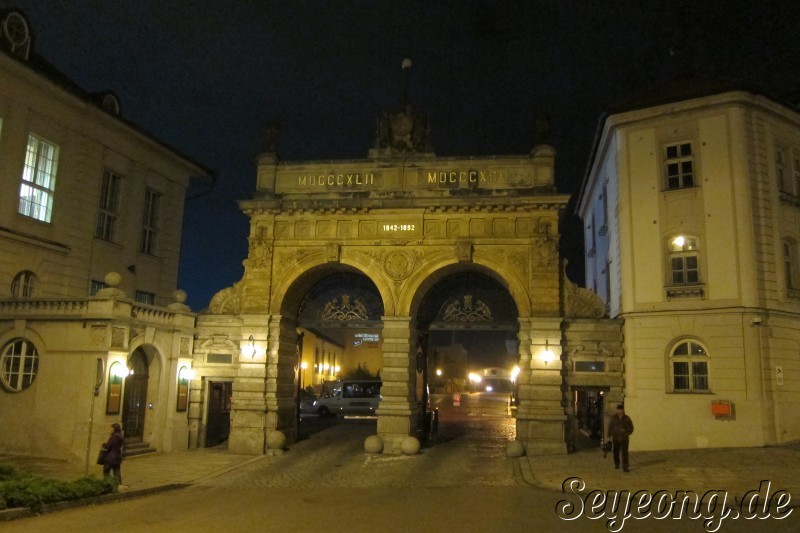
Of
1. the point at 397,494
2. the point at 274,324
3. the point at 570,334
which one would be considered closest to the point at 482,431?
the point at 570,334

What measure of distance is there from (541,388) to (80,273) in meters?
16.2

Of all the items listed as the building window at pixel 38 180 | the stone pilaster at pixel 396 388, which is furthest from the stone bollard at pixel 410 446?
the building window at pixel 38 180

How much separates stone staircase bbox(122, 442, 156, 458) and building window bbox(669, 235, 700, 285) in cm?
1718

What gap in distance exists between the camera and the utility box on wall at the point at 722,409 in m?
18.4

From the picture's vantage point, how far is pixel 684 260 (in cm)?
2005

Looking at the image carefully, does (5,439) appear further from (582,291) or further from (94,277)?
(582,291)

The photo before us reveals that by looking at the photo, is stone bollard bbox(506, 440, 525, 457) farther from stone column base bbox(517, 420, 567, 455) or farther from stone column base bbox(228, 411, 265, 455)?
stone column base bbox(228, 411, 265, 455)

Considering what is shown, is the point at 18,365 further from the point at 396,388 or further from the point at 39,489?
the point at 396,388

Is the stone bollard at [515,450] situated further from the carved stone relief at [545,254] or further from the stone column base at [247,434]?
the stone column base at [247,434]

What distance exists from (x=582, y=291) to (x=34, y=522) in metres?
16.2

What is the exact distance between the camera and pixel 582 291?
21.1m

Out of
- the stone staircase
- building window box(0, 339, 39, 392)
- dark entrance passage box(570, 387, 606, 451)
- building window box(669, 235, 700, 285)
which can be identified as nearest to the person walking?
dark entrance passage box(570, 387, 606, 451)

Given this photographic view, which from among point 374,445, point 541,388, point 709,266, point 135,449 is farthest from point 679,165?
point 135,449

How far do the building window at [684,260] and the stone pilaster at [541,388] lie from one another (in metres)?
3.91
